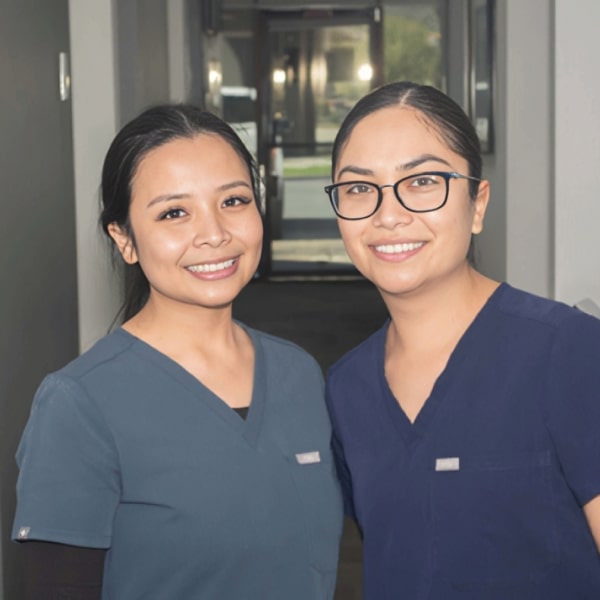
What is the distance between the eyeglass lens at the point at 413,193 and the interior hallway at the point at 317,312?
5.47 metres

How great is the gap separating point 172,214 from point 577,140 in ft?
6.48

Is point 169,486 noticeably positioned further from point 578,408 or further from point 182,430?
point 578,408

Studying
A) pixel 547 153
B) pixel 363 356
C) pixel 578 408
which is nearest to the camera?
pixel 578 408

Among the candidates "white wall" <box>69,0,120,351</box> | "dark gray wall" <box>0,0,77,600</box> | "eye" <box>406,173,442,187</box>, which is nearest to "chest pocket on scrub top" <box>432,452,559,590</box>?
"eye" <box>406,173,442,187</box>

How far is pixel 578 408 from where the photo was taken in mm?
1490

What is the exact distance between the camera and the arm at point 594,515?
1497mm

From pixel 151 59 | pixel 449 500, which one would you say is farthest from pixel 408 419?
pixel 151 59

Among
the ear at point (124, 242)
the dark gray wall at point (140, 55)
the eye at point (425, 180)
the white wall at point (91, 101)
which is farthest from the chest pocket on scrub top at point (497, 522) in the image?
the dark gray wall at point (140, 55)

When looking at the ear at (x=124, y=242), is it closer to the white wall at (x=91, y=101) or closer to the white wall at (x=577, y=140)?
the white wall at (x=577, y=140)

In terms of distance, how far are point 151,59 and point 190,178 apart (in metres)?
4.02

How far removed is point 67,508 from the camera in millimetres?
1530

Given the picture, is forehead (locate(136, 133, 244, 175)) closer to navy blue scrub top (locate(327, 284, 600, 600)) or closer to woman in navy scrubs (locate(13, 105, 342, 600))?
woman in navy scrubs (locate(13, 105, 342, 600))

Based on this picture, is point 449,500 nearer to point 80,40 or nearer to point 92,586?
point 92,586

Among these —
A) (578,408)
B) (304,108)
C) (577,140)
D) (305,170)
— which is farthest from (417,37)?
(578,408)
